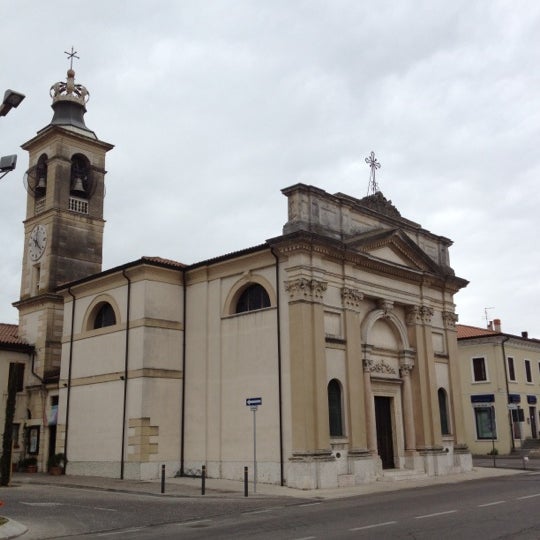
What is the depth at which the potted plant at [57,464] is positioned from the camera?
27141mm

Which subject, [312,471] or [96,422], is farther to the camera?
[96,422]

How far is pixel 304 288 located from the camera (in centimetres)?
2258

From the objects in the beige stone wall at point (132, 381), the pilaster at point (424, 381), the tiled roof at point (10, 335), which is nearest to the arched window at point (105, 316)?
the beige stone wall at point (132, 381)

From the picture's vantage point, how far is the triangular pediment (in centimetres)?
2564

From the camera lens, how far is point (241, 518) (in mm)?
14102

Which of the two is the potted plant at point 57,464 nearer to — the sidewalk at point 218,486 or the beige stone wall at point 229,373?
the sidewalk at point 218,486

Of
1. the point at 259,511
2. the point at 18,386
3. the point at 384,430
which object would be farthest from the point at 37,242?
the point at 259,511

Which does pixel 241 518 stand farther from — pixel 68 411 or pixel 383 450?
pixel 68 411

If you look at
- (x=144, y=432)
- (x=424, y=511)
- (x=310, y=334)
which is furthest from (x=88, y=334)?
(x=424, y=511)

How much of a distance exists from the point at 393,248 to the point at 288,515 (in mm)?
15331

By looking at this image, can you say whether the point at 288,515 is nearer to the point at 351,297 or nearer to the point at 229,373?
the point at 229,373

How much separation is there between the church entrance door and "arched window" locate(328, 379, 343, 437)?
3.29 m

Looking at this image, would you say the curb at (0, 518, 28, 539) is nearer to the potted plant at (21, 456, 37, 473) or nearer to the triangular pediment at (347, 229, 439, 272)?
the triangular pediment at (347, 229, 439, 272)

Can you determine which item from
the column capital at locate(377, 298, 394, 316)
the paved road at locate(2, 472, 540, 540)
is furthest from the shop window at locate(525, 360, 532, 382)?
the paved road at locate(2, 472, 540, 540)
